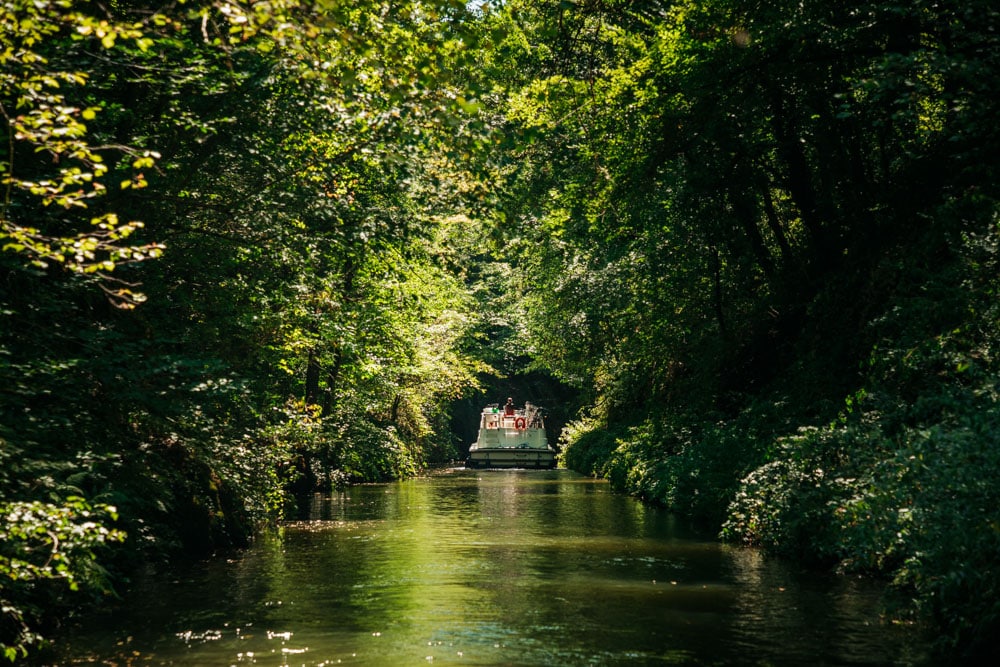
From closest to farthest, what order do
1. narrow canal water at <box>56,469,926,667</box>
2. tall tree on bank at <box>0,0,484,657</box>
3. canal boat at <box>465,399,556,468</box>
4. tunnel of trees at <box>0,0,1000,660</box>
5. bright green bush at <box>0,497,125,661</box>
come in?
tall tree on bank at <box>0,0,484,657</box>, bright green bush at <box>0,497,125,661</box>, tunnel of trees at <box>0,0,1000,660</box>, narrow canal water at <box>56,469,926,667</box>, canal boat at <box>465,399,556,468</box>

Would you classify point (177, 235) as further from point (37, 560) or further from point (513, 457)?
point (513, 457)

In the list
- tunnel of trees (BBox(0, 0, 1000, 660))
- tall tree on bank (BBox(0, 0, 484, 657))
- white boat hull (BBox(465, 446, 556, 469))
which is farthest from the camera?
white boat hull (BBox(465, 446, 556, 469))

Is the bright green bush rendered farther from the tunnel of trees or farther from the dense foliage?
the dense foliage

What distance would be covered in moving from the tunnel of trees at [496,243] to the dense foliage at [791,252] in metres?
0.08

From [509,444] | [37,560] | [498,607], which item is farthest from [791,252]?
[509,444]

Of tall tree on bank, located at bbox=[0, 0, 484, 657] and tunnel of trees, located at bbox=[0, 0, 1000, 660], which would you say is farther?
tunnel of trees, located at bbox=[0, 0, 1000, 660]

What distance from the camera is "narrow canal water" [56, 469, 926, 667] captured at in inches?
309

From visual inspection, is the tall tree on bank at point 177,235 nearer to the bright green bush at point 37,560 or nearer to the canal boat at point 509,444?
the bright green bush at point 37,560

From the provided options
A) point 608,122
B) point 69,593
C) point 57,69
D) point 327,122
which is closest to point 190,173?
point 327,122

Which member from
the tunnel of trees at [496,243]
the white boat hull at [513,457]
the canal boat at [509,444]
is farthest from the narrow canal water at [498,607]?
the canal boat at [509,444]

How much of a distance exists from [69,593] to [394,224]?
7.72 m

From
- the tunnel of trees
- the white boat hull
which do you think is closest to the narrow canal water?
the tunnel of trees

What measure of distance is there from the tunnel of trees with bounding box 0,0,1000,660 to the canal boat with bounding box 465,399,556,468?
65.2ft

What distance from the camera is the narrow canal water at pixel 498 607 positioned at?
784 centimetres
